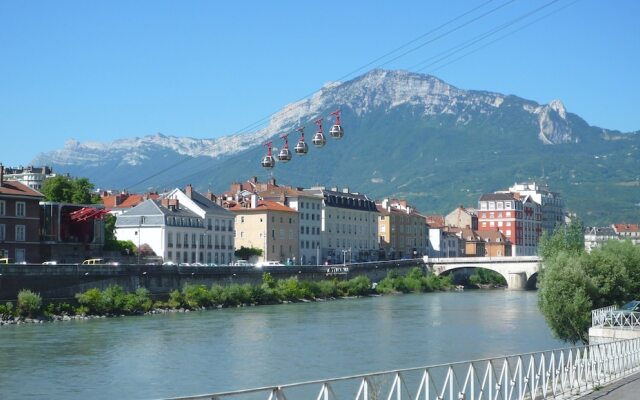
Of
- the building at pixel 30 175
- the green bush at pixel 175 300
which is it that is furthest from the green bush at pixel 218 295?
the building at pixel 30 175

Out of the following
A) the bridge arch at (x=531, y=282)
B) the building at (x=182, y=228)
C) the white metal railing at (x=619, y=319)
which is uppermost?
the building at (x=182, y=228)

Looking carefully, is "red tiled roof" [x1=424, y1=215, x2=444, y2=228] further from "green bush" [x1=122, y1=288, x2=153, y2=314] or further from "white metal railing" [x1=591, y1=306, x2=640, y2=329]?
"white metal railing" [x1=591, y1=306, x2=640, y2=329]

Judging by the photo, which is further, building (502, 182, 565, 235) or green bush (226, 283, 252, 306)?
building (502, 182, 565, 235)

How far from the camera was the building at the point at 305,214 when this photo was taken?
120 m

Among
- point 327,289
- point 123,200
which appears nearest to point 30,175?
point 123,200

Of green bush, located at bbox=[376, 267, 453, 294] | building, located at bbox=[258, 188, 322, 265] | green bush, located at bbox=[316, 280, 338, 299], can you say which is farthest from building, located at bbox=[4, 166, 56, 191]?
green bush, located at bbox=[316, 280, 338, 299]

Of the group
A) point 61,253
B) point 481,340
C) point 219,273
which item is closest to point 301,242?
point 219,273

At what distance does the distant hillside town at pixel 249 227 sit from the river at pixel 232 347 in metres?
13.8

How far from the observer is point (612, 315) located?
35.4 metres

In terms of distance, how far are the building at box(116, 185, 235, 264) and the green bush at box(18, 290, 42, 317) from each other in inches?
1273

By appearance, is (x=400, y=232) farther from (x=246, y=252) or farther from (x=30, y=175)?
(x=30, y=175)

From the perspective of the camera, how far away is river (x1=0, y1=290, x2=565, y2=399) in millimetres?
35906

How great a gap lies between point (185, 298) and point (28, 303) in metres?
15.4

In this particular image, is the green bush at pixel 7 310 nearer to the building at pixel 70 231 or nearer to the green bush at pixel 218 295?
the building at pixel 70 231
